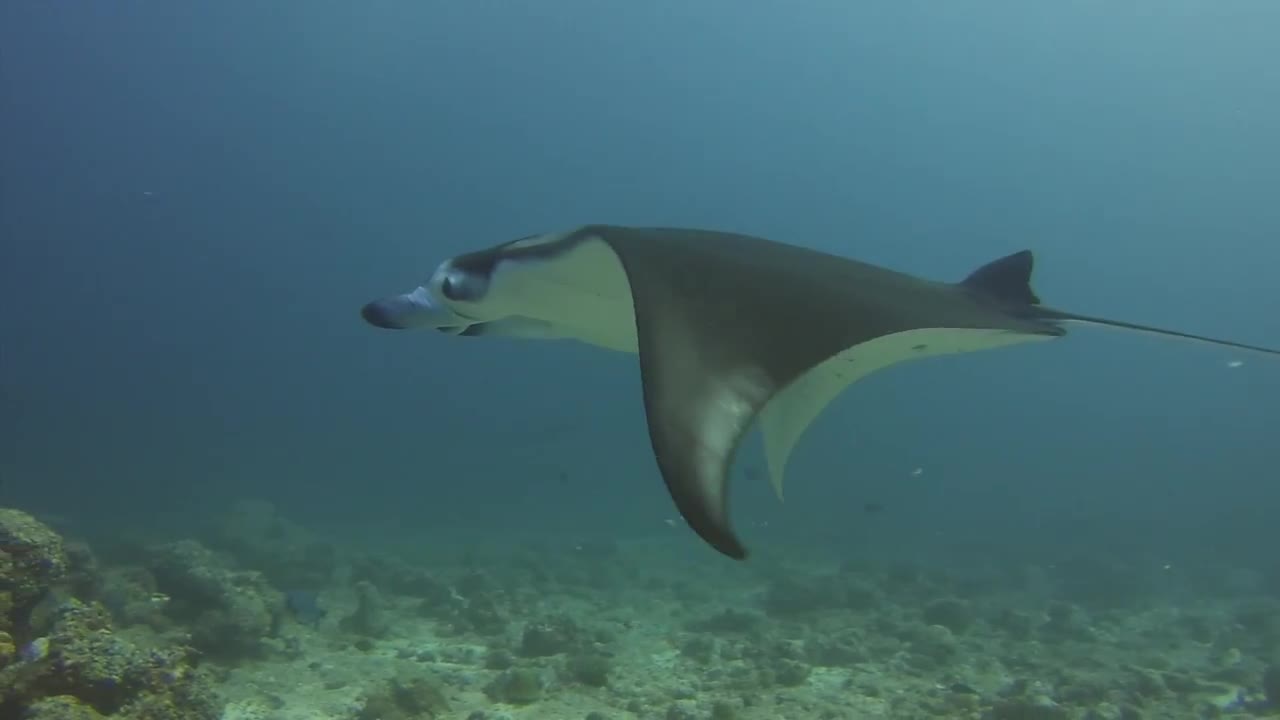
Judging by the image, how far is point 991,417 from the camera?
261 feet

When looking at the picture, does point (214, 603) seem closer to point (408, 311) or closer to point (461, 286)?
point (408, 311)

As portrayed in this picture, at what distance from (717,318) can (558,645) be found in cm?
657

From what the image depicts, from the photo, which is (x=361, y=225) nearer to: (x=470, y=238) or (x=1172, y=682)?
(x=470, y=238)

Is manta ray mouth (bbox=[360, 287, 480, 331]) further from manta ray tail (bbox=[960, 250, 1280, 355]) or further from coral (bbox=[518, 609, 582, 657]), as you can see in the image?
coral (bbox=[518, 609, 582, 657])

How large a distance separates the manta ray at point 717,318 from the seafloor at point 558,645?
8.55 feet

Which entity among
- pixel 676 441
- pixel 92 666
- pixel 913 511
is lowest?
pixel 913 511

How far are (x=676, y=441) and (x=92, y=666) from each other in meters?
3.67

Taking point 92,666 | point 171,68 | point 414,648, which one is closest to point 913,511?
point 414,648

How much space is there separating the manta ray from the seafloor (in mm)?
2606

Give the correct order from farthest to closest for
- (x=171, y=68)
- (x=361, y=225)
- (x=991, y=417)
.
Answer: (x=991, y=417), (x=361, y=225), (x=171, y=68)

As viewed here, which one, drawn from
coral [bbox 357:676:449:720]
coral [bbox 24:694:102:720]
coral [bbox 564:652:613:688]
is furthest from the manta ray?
coral [bbox 564:652:613:688]

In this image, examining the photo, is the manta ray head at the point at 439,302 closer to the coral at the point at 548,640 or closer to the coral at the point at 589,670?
the coral at the point at 589,670

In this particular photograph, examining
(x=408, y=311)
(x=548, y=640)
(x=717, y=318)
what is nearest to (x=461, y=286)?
(x=408, y=311)

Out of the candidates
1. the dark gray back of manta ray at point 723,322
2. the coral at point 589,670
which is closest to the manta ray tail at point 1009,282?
the dark gray back of manta ray at point 723,322
